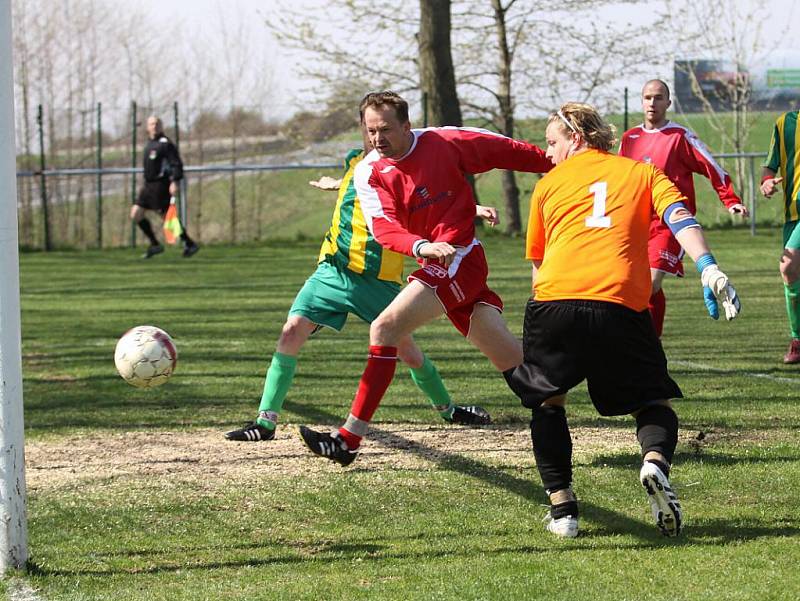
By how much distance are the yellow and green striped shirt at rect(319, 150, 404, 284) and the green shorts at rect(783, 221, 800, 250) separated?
3.73 metres

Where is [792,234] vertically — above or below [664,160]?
below

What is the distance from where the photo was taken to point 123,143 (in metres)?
27.4

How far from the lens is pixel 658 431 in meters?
4.65

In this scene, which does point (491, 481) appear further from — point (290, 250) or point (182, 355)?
point (290, 250)

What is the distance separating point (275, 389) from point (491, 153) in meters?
1.89

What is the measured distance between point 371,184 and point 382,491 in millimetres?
1503

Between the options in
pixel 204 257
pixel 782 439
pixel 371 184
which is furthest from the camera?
pixel 204 257

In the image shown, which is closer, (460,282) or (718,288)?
(718,288)

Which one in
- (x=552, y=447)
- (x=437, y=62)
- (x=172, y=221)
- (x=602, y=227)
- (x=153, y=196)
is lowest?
(x=552, y=447)

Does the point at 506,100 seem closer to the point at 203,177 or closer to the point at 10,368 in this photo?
the point at 203,177

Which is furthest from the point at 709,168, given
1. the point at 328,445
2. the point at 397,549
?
the point at 397,549

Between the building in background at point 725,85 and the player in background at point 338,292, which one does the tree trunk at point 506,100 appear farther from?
the player in background at point 338,292

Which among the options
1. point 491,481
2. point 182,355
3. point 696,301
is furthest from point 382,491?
point 696,301

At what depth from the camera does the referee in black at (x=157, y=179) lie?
20359 millimetres
